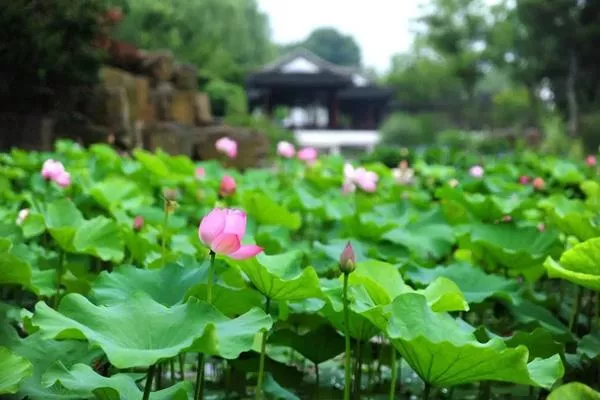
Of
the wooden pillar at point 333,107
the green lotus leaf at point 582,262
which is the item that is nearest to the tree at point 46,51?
the green lotus leaf at point 582,262

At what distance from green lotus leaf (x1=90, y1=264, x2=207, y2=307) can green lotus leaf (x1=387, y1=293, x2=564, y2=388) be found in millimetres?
299

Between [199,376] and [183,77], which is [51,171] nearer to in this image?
[199,376]

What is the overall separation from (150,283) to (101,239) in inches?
17.7

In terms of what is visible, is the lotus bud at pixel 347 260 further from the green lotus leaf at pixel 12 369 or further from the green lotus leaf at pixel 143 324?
the green lotus leaf at pixel 12 369

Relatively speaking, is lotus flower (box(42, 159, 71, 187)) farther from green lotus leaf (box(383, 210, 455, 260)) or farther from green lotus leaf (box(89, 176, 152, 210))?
green lotus leaf (box(383, 210, 455, 260))

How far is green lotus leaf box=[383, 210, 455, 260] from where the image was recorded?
1.73 m

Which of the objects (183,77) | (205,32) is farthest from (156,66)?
(205,32)

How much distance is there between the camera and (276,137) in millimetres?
14086

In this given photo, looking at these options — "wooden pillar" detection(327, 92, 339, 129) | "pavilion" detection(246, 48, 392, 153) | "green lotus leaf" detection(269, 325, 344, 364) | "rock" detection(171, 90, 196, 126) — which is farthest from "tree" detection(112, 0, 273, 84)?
"green lotus leaf" detection(269, 325, 344, 364)

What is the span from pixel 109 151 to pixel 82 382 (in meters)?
2.93

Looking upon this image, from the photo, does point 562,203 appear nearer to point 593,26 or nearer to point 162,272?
point 162,272

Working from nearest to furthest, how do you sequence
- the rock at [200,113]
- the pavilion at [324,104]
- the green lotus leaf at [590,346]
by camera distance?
the green lotus leaf at [590,346], the rock at [200,113], the pavilion at [324,104]

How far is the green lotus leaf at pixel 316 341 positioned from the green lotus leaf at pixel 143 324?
35cm

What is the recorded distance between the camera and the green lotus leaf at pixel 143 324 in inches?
31.3
